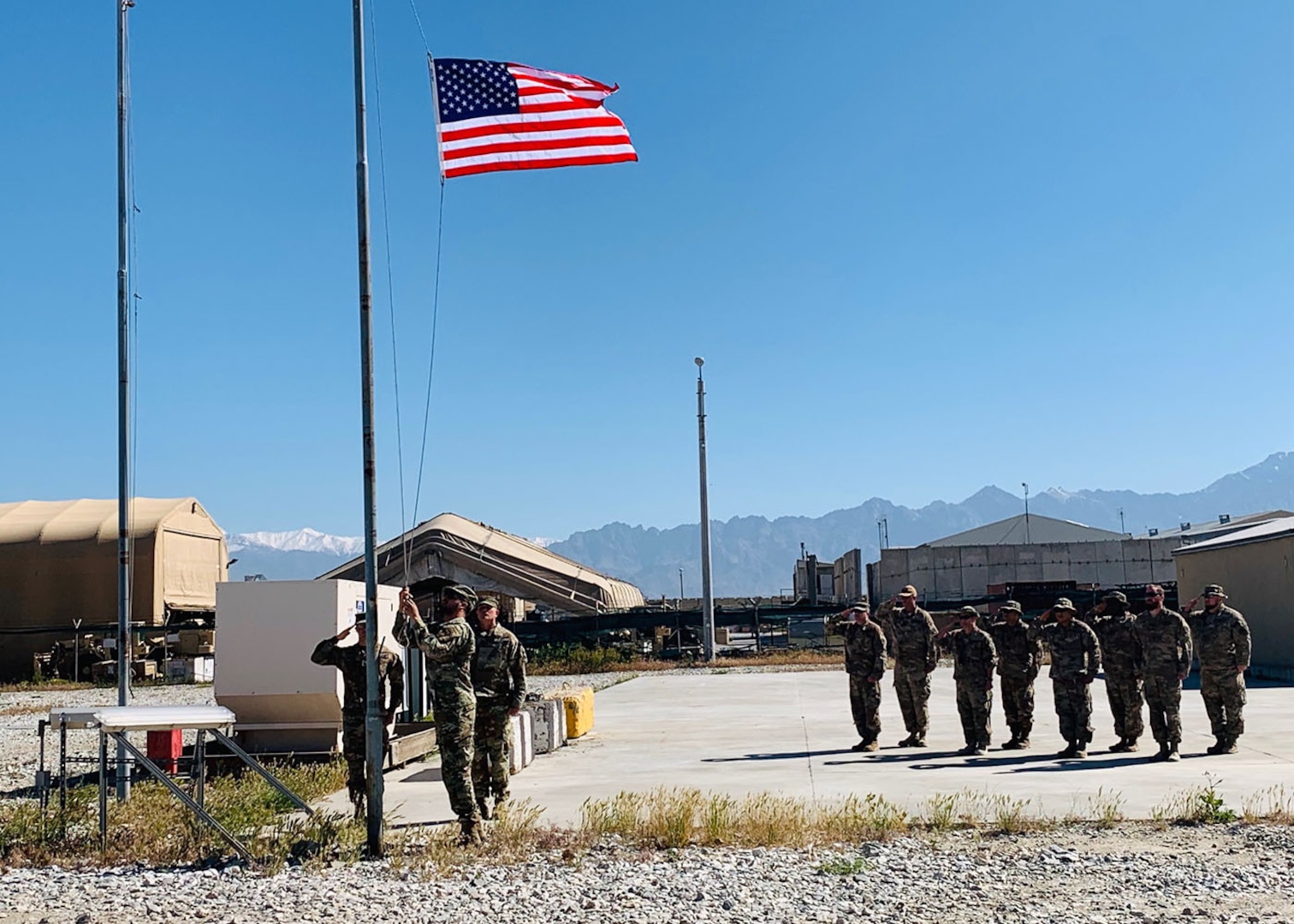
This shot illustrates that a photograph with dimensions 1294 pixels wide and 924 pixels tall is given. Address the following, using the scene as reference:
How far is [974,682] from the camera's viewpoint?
14.3 m

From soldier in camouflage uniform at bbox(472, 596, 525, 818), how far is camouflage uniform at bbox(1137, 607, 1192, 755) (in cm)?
718

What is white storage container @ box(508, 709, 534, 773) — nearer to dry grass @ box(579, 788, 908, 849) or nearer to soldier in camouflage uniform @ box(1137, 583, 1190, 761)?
dry grass @ box(579, 788, 908, 849)

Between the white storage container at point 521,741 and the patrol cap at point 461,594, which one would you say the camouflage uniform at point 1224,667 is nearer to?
the white storage container at point 521,741

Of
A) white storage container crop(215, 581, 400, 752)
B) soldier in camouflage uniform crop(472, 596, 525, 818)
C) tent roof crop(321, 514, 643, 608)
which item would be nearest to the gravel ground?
soldier in camouflage uniform crop(472, 596, 525, 818)

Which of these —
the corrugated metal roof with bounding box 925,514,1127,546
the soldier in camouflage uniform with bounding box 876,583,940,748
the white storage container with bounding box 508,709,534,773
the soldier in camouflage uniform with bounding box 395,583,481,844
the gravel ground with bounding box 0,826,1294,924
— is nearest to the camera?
the gravel ground with bounding box 0,826,1294,924

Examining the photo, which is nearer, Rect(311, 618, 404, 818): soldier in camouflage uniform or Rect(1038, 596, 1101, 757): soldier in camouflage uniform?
Rect(311, 618, 404, 818): soldier in camouflage uniform

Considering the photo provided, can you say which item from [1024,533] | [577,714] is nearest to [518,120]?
[577,714]

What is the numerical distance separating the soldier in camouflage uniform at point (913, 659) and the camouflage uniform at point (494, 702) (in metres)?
6.04

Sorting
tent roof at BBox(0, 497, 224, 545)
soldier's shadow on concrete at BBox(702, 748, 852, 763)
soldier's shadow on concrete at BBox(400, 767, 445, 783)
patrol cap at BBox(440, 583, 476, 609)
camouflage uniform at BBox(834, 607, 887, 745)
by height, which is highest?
tent roof at BBox(0, 497, 224, 545)

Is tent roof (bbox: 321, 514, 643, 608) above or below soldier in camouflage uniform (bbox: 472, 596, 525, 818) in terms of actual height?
above

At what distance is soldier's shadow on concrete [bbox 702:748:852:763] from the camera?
14.6m

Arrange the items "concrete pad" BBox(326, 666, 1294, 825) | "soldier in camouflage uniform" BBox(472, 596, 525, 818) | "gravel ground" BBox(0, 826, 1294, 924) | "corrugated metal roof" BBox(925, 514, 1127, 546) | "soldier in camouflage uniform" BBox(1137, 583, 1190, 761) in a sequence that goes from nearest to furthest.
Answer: "gravel ground" BBox(0, 826, 1294, 924)
"soldier in camouflage uniform" BBox(472, 596, 525, 818)
"concrete pad" BBox(326, 666, 1294, 825)
"soldier in camouflage uniform" BBox(1137, 583, 1190, 761)
"corrugated metal roof" BBox(925, 514, 1127, 546)

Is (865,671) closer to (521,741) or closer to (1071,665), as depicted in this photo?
(1071,665)

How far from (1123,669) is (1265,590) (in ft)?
51.6
